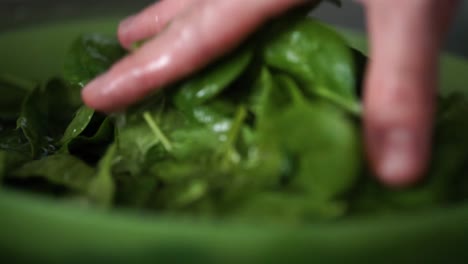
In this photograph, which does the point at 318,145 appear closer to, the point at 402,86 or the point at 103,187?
the point at 402,86

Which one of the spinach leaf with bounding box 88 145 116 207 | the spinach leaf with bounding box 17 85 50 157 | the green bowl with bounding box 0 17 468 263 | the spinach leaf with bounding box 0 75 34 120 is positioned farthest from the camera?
the spinach leaf with bounding box 0 75 34 120

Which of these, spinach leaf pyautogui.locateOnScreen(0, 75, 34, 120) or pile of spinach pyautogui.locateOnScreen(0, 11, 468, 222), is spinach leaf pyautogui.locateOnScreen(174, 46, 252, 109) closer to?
pile of spinach pyautogui.locateOnScreen(0, 11, 468, 222)

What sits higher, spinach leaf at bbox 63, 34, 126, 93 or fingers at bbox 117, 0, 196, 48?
fingers at bbox 117, 0, 196, 48

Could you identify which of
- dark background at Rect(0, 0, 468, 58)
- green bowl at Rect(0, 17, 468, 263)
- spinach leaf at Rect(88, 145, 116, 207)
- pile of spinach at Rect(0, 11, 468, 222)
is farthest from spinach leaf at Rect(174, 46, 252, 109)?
dark background at Rect(0, 0, 468, 58)

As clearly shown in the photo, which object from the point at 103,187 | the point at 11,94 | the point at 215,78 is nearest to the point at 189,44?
the point at 215,78

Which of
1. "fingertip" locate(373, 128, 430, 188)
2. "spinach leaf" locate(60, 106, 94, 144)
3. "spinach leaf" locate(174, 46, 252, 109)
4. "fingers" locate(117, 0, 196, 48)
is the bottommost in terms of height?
"fingertip" locate(373, 128, 430, 188)

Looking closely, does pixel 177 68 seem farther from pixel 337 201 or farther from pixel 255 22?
pixel 337 201

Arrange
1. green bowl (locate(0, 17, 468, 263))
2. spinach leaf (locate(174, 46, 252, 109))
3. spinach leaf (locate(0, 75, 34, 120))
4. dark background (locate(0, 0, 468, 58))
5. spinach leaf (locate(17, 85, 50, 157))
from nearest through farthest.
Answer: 1. green bowl (locate(0, 17, 468, 263))
2. spinach leaf (locate(174, 46, 252, 109))
3. spinach leaf (locate(17, 85, 50, 157))
4. spinach leaf (locate(0, 75, 34, 120))
5. dark background (locate(0, 0, 468, 58))
